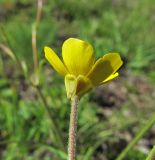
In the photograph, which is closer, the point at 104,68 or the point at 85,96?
the point at 104,68

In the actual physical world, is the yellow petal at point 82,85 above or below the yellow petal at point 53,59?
below

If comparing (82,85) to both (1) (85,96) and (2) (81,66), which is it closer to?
(2) (81,66)

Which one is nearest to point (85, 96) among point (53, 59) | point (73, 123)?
point (73, 123)

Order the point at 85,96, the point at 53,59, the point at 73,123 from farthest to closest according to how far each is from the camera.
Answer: the point at 85,96
the point at 73,123
the point at 53,59

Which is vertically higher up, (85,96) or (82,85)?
(85,96)

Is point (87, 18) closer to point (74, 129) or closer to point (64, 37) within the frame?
point (64, 37)

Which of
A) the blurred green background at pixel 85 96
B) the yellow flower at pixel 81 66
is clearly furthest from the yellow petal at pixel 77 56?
the blurred green background at pixel 85 96

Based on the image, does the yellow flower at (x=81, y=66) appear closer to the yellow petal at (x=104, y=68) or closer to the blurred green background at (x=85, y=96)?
the yellow petal at (x=104, y=68)

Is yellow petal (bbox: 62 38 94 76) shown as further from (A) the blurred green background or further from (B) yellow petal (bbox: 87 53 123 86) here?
(A) the blurred green background
